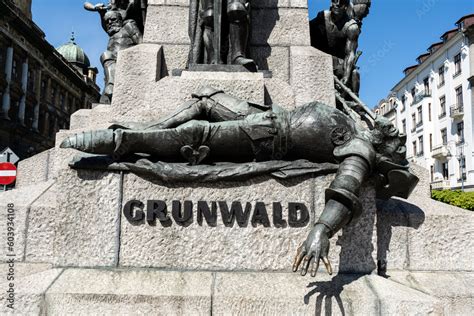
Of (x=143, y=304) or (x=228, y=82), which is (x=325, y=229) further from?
(x=228, y=82)

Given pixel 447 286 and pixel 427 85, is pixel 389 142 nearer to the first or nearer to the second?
pixel 447 286

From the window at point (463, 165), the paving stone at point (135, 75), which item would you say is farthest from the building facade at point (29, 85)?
the paving stone at point (135, 75)

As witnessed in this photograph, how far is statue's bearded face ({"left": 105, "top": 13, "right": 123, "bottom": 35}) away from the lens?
7688mm

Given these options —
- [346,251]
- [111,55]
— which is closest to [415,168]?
[346,251]

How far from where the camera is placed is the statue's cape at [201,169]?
12.5 ft

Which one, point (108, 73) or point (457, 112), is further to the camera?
point (457, 112)

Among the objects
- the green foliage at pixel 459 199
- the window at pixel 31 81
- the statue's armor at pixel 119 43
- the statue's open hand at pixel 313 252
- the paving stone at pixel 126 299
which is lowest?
the paving stone at pixel 126 299

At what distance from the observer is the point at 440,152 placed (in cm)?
5022

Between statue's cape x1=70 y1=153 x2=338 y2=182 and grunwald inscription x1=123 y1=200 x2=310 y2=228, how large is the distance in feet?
0.69

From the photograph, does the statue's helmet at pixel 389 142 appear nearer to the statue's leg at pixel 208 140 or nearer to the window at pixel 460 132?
the statue's leg at pixel 208 140

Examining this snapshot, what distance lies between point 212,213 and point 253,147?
63cm

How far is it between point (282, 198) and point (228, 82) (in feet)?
5.09

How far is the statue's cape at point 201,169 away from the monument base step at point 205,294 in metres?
0.75

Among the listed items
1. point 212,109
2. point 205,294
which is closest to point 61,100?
point 212,109
